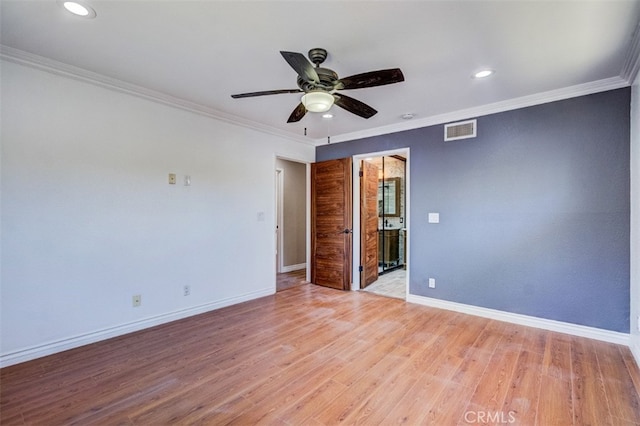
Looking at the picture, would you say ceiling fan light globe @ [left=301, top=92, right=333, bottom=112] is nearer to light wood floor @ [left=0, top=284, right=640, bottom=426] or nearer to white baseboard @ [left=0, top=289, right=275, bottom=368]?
light wood floor @ [left=0, top=284, right=640, bottom=426]

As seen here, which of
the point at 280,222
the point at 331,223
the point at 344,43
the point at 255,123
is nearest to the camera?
Answer: the point at 344,43

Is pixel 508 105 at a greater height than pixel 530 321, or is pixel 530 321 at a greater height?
pixel 508 105

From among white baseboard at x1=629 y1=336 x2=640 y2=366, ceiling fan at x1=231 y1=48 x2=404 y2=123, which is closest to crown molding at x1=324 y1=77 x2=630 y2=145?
ceiling fan at x1=231 y1=48 x2=404 y2=123

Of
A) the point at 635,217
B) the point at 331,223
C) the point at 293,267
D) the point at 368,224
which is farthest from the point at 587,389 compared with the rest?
the point at 293,267

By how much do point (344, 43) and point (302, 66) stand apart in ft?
1.61

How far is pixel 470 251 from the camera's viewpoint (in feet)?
11.7

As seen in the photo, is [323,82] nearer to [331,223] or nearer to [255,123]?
[255,123]

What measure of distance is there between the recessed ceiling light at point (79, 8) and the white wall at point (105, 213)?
1006 mm

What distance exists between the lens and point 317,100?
2.26 metres

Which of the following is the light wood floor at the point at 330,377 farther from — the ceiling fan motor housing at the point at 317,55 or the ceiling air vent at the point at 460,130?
the ceiling fan motor housing at the point at 317,55

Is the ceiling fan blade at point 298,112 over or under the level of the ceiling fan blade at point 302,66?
under

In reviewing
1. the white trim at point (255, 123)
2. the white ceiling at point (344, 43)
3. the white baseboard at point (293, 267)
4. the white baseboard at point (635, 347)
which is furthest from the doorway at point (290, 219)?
the white baseboard at point (635, 347)

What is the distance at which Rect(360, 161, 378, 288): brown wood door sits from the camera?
479 cm

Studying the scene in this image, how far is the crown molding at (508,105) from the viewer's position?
2771 millimetres
